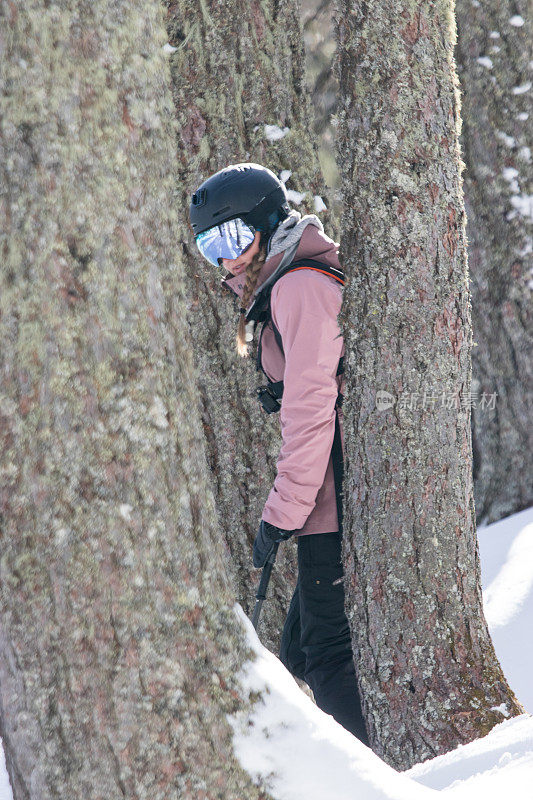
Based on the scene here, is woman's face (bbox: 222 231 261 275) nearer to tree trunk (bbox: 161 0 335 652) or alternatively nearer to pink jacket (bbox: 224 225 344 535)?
pink jacket (bbox: 224 225 344 535)

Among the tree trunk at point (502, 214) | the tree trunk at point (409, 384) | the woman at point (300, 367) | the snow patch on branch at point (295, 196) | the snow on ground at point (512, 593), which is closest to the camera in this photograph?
the tree trunk at point (409, 384)

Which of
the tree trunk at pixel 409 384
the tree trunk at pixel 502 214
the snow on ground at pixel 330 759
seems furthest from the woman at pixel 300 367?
the tree trunk at pixel 502 214

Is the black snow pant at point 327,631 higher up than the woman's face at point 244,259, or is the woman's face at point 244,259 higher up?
the woman's face at point 244,259

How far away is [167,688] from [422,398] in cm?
144

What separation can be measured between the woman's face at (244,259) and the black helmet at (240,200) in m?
0.06

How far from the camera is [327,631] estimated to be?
10.3 feet

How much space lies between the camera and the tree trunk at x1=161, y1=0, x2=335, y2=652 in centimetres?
357

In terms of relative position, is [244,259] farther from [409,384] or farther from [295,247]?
[409,384]

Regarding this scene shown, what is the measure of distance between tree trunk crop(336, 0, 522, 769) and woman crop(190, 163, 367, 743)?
0.11 meters

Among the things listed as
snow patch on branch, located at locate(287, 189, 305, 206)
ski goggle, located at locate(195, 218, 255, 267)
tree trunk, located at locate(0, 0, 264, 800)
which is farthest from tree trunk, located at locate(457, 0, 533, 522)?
tree trunk, located at locate(0, 0, 264, 800)

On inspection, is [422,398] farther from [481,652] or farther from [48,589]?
[48,589]

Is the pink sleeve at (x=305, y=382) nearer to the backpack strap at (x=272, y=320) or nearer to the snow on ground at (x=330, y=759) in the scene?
the backpack strap at (x=272, y=320)

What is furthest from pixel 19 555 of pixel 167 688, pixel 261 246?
pixel 261 246

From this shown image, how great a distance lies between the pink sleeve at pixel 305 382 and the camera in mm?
2850
